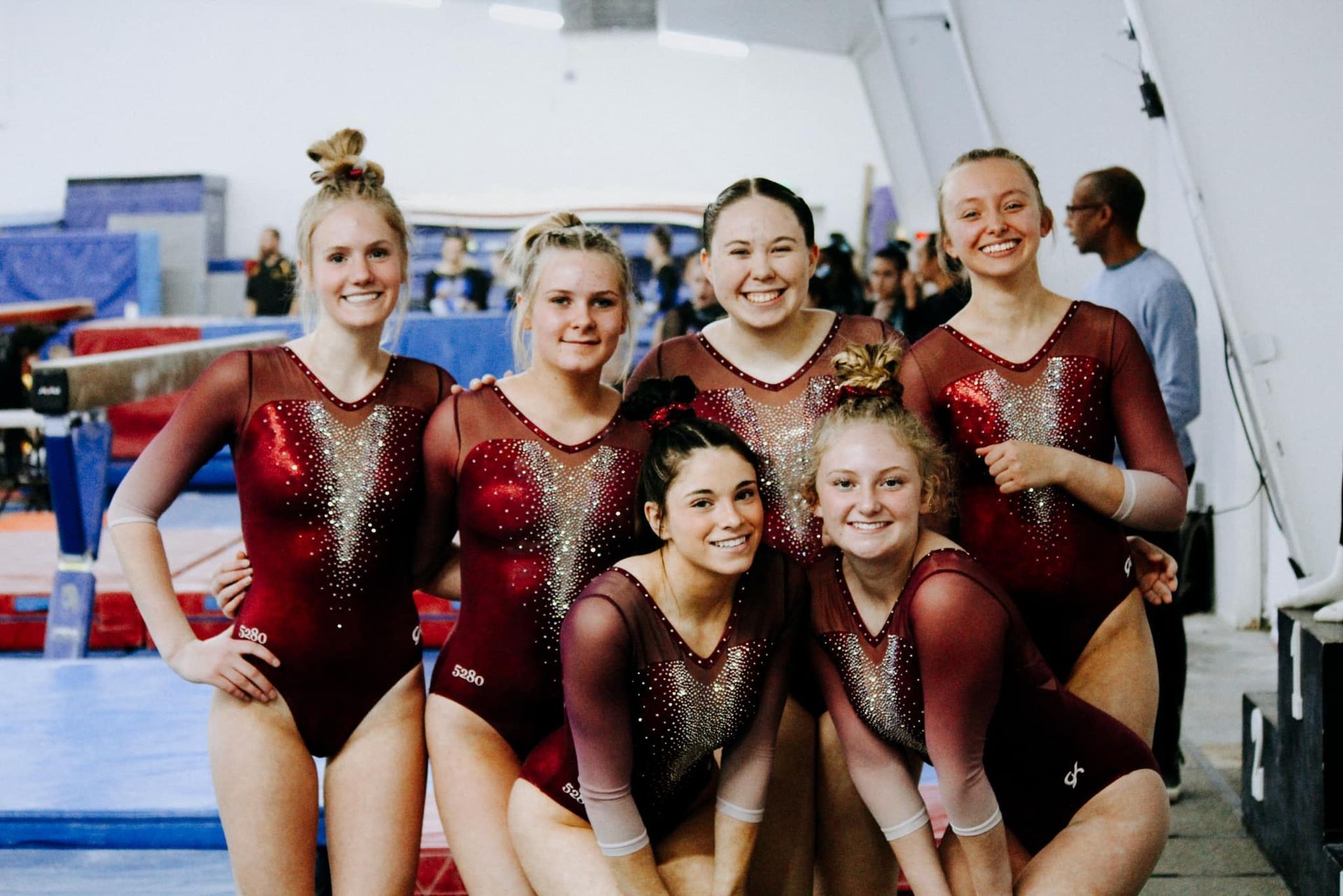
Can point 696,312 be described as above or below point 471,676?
above

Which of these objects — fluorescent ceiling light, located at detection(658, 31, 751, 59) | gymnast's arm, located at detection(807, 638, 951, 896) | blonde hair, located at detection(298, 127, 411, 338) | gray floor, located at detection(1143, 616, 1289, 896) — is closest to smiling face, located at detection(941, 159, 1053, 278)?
gymnast's arm, located at detection(807, 638, 951, 896)

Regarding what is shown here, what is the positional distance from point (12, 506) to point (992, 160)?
8032mm

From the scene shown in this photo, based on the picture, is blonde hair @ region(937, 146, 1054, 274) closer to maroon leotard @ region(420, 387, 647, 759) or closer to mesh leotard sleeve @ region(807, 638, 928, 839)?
maroon leotard @ region(420, 387, 647, 759)

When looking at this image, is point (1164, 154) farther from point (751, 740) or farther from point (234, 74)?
point (234, 74)

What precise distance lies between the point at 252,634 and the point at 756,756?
0.92 metres

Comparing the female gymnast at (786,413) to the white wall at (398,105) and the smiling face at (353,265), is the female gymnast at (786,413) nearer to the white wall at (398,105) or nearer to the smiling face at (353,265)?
the smiling face at (353,265)

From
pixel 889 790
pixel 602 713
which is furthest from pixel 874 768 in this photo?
pixel 602 713

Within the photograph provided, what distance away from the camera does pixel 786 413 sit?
2.27 metres

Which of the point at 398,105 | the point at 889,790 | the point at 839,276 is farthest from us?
the point at 398,105

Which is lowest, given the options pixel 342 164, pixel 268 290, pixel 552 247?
pixel 552 247

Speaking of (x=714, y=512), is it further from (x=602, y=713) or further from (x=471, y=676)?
(x=471, y=676)

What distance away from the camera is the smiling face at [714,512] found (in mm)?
2045

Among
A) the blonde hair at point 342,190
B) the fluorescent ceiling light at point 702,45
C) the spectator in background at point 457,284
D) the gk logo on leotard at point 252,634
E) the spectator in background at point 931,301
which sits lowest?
the gk logo on leotard at point 252,634

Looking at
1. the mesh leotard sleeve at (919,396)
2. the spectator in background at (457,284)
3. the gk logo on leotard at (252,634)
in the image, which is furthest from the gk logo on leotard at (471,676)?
the spectator in background at (457,284)
